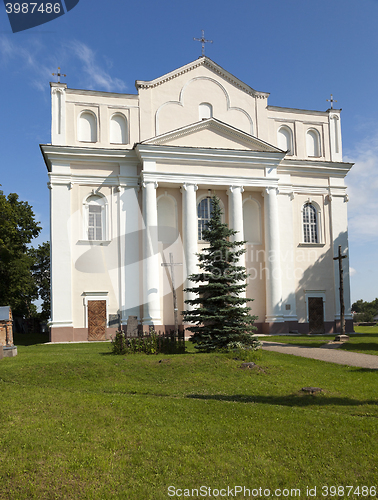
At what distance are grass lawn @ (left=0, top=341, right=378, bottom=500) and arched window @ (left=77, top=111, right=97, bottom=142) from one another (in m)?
21.5

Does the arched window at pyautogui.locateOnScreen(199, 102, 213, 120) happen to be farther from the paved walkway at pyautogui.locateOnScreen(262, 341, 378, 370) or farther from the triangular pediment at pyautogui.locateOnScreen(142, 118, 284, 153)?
the paved walkway at pyautogui.locateOnScreen(262, 341, 378, 370)

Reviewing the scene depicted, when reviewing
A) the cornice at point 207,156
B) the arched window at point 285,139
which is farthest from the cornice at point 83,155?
the arched window at point 285,139

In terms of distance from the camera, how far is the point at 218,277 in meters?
16.8

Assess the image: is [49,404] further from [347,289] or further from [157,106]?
[347,289]

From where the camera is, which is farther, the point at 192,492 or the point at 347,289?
the point at 347,289

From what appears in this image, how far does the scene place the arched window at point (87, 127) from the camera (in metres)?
31.1

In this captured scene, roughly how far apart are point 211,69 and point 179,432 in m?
31.0

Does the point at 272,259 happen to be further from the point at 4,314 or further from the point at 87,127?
the point at 4,314

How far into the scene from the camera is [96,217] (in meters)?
30.8

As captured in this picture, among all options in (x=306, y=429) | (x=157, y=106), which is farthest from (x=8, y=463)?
A: (x=157, y=106)

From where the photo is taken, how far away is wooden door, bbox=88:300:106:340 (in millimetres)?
29375

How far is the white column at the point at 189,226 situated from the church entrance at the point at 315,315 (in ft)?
31.8

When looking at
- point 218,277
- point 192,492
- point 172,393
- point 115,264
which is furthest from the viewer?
point 115,264

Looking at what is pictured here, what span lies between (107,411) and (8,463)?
260cm
